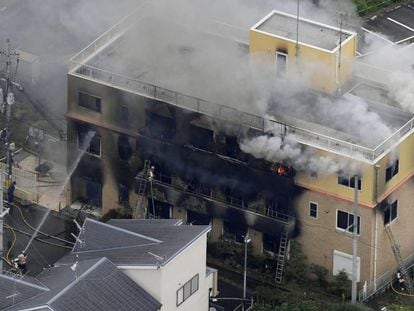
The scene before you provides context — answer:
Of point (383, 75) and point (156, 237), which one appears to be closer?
point (156, 237)

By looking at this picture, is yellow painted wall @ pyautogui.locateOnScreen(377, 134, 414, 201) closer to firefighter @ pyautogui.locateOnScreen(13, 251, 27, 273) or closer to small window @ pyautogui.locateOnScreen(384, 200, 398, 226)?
small window @ pyautogui.locateOnScreen(384, 200, 398, 226)

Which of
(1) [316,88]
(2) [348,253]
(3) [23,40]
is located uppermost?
(3) [23,40]

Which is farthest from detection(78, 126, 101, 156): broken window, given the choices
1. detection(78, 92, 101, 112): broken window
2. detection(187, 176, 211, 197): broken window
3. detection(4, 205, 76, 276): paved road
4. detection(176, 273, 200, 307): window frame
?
detection(176, 273, 200, 307): window frame

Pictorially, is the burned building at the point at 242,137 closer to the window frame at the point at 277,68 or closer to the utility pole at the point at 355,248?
the window frame at the point at 277,68

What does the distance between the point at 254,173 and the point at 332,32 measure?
24.1 feet

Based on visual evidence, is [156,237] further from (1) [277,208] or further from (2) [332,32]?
(2) [332,32]

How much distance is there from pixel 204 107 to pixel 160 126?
241 cm

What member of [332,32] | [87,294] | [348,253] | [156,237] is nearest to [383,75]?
[332,32]

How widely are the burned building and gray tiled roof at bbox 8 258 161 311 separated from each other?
10.7 metres

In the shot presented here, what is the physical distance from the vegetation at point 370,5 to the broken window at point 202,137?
24.0 meters

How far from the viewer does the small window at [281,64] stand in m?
80.6

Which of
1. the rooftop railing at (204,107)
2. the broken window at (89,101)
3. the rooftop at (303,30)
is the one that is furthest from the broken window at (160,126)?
the rooftop at (303,30)

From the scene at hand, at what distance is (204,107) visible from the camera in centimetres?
8006

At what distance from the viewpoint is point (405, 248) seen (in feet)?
264
